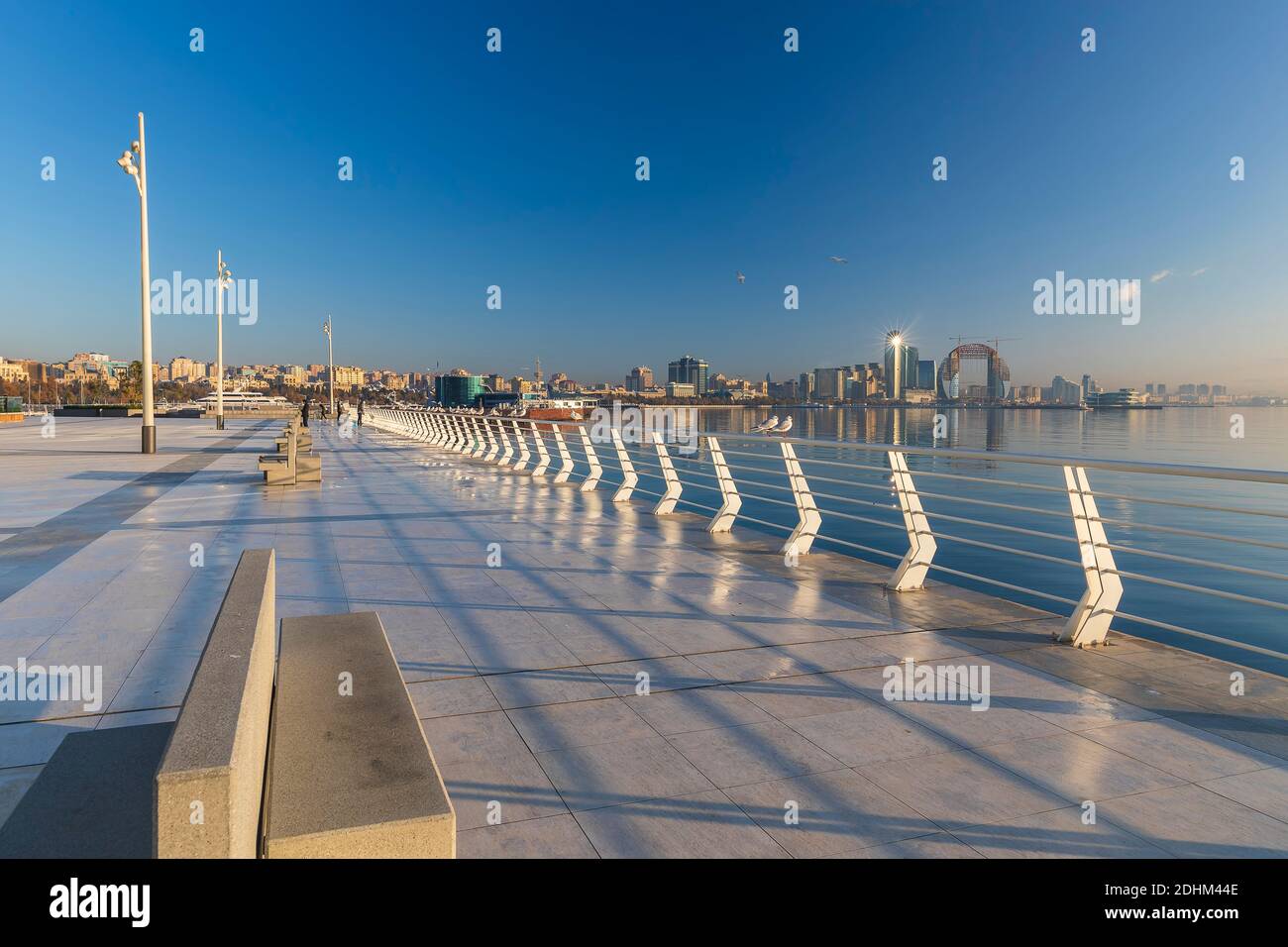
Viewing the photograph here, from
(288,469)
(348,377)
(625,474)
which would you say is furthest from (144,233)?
(348,377)

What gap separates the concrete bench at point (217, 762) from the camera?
1607 mm

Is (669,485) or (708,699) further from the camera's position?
(669,485)

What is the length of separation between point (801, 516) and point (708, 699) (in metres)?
4.23

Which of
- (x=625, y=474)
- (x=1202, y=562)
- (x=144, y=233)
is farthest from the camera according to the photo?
(x=144, y=233)

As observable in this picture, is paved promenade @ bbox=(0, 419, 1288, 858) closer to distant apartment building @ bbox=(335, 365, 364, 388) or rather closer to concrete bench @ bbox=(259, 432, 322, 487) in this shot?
concrete bench @ bbox=(259, 432, 322, 487)

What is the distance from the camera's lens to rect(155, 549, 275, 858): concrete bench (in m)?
1.61

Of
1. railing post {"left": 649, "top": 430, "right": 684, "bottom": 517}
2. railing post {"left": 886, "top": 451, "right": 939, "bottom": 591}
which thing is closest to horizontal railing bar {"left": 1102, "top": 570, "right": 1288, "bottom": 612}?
railing post {"left": 886, "top": 451, "right": 939, "bottom": 591}

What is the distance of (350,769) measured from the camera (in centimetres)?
222

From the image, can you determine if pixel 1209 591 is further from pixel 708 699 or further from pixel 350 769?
pixel 350 769

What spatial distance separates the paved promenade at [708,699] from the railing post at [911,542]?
26 centimetres

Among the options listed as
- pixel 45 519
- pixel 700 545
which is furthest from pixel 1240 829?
pixel 45 519
